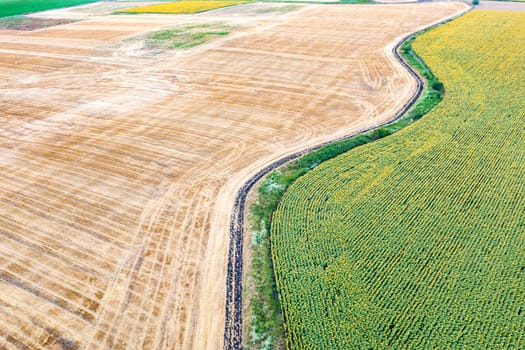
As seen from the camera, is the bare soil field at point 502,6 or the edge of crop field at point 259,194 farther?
the bare soil field at point 502,6

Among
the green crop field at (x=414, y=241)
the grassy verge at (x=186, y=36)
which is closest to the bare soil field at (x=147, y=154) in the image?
the grassy verge at (x=186, y=36)

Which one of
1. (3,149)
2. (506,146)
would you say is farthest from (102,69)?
(506,146)

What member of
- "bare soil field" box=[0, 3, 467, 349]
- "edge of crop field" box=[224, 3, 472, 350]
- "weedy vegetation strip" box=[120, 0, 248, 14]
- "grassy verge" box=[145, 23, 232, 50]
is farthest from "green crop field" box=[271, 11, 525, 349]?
"weedy vegetation strip" box=[120, 0, 248, 14]

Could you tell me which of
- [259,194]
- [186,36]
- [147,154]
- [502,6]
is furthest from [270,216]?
[502,6]

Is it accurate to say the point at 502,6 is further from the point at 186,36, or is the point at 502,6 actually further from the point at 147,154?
the point at 147,154

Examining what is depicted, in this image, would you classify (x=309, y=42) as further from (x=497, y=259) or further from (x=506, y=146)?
(x=497, y=259)

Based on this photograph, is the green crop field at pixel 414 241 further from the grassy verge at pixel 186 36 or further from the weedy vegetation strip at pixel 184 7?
the weedy vegetation strip at pixel 184 7

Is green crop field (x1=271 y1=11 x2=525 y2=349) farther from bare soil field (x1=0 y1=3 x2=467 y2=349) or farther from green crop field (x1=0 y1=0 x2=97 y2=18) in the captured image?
green crop field (x1=0 y1=0 x2=97 y2=18)
